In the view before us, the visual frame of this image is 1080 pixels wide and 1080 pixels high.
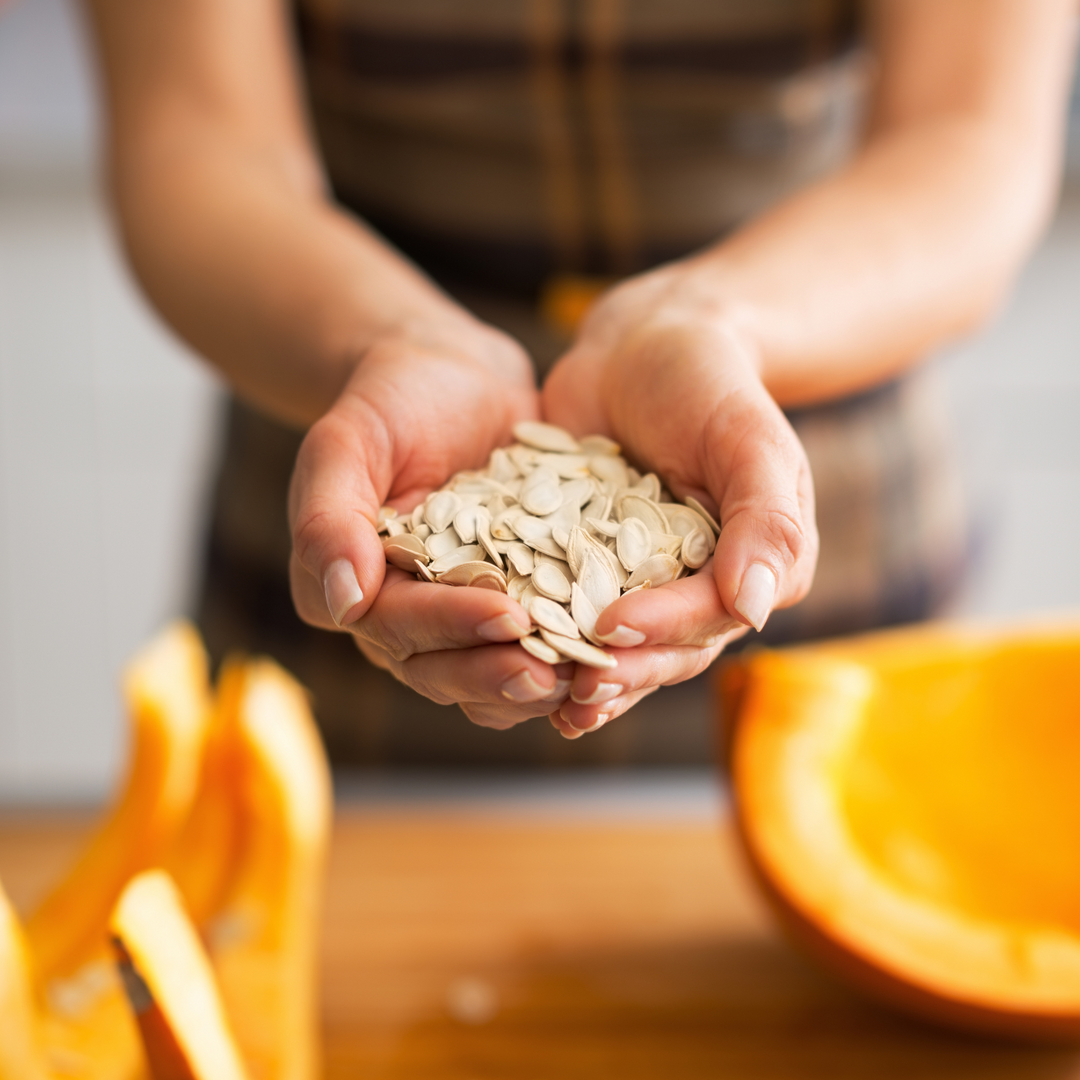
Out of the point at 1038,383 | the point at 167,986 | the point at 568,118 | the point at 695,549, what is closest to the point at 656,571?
the point at 695,549

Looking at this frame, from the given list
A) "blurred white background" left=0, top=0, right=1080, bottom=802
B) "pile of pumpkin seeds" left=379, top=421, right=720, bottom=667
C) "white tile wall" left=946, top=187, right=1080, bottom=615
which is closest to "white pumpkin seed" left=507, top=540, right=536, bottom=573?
"pile of pumpkin seeds" left=379, top=421, right=720, bottom=667

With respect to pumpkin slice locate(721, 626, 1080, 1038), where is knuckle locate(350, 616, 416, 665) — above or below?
above

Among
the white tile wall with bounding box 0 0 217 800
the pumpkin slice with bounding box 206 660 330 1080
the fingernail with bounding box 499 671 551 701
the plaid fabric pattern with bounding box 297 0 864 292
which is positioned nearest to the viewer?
the fingernail with bounding box 499 671 551 701

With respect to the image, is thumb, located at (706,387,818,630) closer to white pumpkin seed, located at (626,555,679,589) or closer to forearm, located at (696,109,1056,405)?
white pumpkin seed, located at (626,555,679,589)

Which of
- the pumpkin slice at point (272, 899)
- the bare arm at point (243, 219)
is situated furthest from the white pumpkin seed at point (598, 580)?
the pumpkin slice at point (272, 899)

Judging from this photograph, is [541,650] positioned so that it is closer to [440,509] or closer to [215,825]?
[440,509]

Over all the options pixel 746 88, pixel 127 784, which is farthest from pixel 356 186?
pixel 127 784
